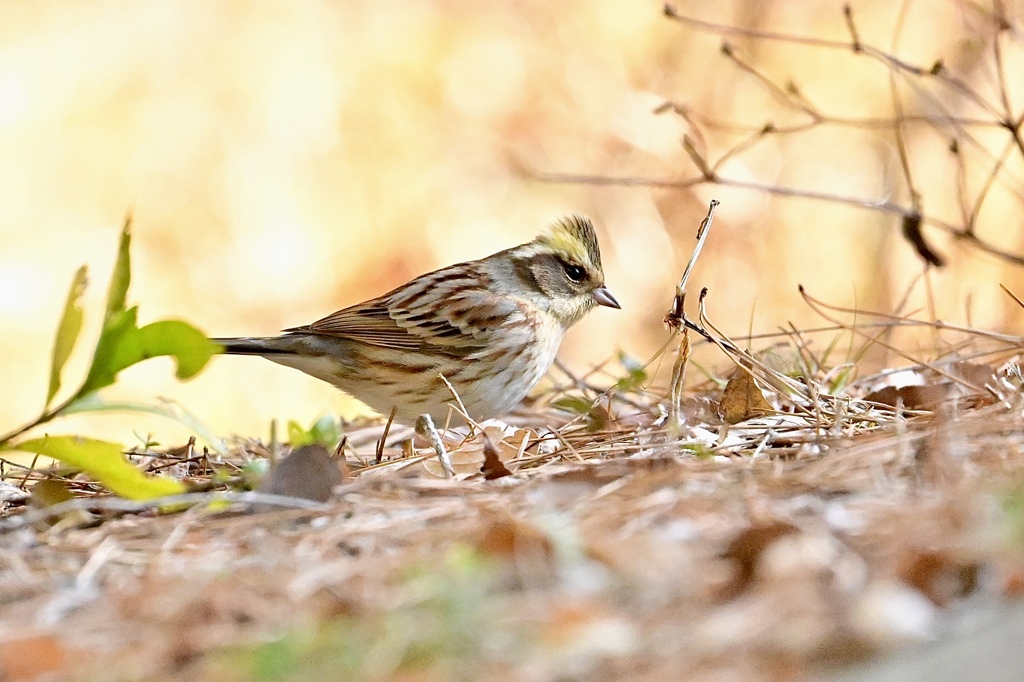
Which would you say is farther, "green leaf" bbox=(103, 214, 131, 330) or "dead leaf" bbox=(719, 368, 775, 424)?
"dead leaf" bbox=(719, 368, 775, 424)

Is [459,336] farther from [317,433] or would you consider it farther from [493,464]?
[493,464]

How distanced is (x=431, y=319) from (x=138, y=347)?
6.77 ft

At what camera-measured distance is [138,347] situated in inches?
107

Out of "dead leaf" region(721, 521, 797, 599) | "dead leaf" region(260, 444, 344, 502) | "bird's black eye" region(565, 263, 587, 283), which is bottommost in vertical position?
"dead leaf" region(721, 521, 797, 599)

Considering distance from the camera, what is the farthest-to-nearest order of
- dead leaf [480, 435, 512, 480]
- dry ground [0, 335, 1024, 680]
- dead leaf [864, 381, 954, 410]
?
dead leaf [864, 381, 954, 410], dead leaf [480, 435, 512, 480], dry ground [0, 335, 1024, 680]

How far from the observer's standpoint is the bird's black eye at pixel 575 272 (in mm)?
4883

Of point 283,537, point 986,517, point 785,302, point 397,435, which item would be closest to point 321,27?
point 785,302

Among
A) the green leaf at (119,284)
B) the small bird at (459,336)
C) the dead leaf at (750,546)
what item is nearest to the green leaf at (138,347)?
the green leaf at (119,284)

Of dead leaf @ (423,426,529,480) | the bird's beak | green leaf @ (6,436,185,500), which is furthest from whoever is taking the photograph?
the bird's beak

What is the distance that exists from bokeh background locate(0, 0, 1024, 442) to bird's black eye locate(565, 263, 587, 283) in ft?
9.56

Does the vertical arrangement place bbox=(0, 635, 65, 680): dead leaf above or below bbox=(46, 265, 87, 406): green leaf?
below

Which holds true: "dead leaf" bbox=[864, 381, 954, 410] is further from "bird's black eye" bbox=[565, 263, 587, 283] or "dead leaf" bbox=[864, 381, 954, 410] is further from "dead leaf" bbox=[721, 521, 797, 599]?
"bird's black eye" bbox=[565, 263, 587, 283]

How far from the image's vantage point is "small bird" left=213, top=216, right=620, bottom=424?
14.9 feet

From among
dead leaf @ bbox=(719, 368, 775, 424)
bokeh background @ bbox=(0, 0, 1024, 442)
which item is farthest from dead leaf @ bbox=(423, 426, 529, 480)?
bokeh background @ bbox=(0, 0, 1024, 442)
